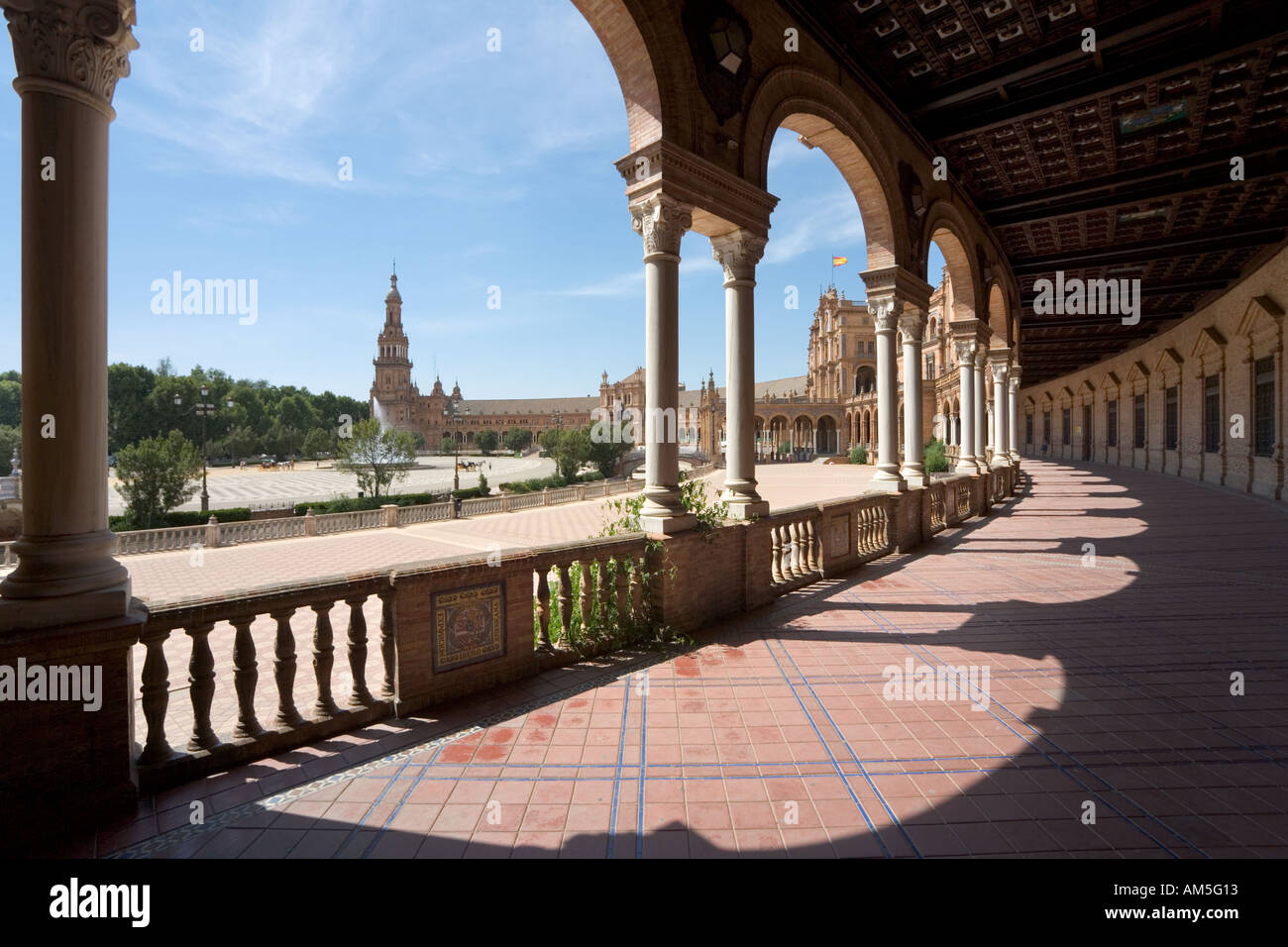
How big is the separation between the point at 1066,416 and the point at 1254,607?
144 feet

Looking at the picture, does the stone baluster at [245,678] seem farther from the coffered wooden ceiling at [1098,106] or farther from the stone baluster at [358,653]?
the coffered wooden ceiling at [1098,106]

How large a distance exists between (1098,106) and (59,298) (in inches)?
546

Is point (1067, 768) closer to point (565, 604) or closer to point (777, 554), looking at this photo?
point (565, 604)

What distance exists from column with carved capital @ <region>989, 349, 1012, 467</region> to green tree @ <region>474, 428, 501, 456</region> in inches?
4775

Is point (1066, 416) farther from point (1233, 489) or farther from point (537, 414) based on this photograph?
point (537, 414)

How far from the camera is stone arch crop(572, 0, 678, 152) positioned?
599 centimetres

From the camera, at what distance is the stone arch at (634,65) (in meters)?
5.99

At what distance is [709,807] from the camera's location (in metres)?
3.15

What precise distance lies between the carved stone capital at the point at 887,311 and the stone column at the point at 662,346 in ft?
18.2

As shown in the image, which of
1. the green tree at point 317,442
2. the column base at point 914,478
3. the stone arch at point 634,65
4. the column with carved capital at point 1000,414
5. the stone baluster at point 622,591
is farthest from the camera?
the green tree at point 317,442

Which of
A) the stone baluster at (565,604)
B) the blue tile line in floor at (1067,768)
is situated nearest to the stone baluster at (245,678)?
the stone baluster at (565,604)

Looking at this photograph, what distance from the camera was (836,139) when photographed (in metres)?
9.51
